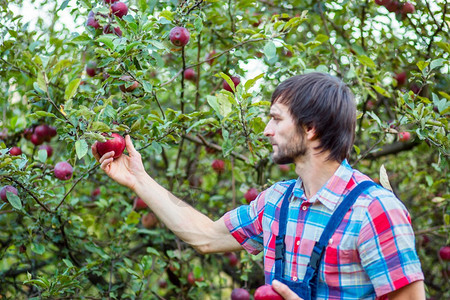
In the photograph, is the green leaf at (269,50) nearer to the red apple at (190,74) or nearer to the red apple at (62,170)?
the red apple at (62,170)

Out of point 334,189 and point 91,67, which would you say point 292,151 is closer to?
point 334,189

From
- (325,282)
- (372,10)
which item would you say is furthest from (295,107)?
(372,10)

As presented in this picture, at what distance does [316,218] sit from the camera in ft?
5.21

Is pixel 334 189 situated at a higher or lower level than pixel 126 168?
higher

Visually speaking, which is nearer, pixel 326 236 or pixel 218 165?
pixel 326 236

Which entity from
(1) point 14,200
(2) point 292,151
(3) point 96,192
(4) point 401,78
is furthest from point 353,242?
(3) point 96,192

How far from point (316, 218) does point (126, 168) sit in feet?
2.49

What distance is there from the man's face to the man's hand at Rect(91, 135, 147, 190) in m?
0.57

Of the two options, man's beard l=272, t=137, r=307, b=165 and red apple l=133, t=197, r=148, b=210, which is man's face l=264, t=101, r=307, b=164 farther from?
red apple l=133, t=197, r=148, b=210

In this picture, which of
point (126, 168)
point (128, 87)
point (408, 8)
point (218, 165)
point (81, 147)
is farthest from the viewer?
point (218, 165)

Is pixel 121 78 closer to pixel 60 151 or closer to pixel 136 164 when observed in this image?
pixel 136 164

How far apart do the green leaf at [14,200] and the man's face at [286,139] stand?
101 cm

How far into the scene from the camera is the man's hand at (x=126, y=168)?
6.48 ft

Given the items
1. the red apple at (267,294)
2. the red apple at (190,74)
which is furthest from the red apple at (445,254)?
the red apple at (267,294)
